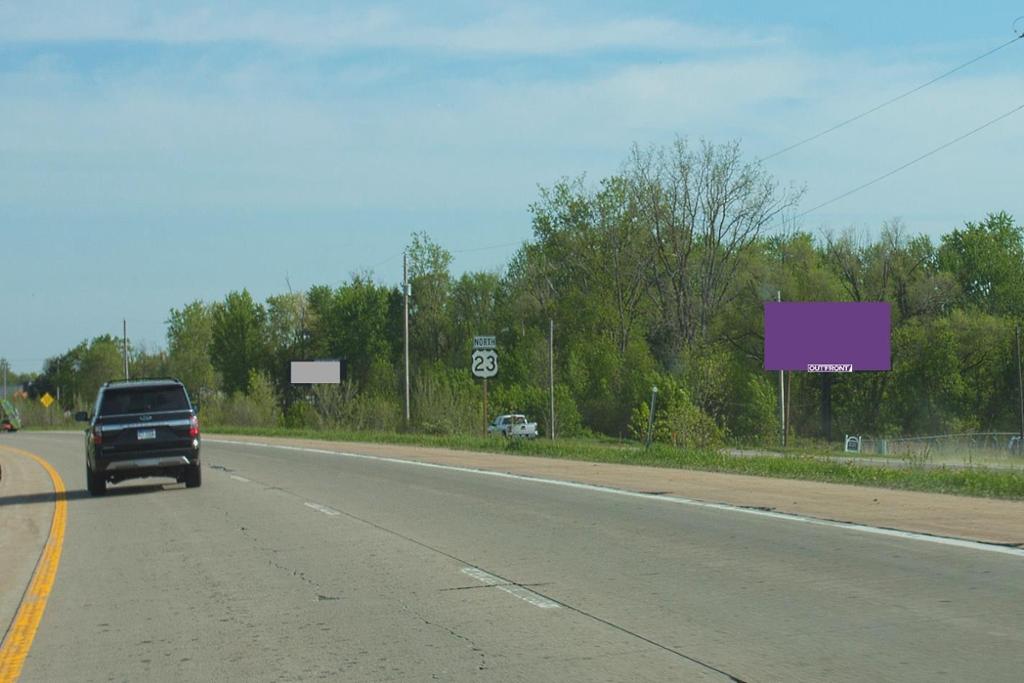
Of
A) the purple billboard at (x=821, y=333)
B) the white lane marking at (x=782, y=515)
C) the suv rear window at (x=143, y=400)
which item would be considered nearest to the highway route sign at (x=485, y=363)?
the white lane marking at (x=782, y=515)

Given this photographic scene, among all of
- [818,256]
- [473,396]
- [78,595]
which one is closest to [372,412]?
[473,396]

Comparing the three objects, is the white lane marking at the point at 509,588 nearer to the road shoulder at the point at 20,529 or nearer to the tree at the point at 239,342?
the road shoulder at the point at 20,529

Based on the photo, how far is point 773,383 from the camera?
2562 inches

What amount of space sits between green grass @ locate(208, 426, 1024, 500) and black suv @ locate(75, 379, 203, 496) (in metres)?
10.4

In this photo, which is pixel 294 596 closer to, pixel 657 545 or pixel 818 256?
pixel 657 545

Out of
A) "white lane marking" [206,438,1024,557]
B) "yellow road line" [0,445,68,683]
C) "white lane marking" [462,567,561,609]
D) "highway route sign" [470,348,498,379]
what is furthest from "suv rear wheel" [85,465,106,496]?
"highway route sign" [470,348,498,379]

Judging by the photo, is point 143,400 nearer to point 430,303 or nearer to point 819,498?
point 819,498

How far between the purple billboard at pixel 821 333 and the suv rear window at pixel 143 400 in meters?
32.0

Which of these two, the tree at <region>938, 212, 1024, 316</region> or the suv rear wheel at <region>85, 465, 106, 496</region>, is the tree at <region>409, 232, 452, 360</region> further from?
the suv rear wheel at <region>85, 465, 106, 496</region>

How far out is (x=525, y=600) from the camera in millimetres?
9602

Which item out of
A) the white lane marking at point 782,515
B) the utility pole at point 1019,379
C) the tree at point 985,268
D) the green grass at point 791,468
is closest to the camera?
the white lane marking at point 782,515

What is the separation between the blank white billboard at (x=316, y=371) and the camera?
3132 inches

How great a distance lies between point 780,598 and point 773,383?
57.1 metres

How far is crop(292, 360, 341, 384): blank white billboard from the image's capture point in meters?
79.6
